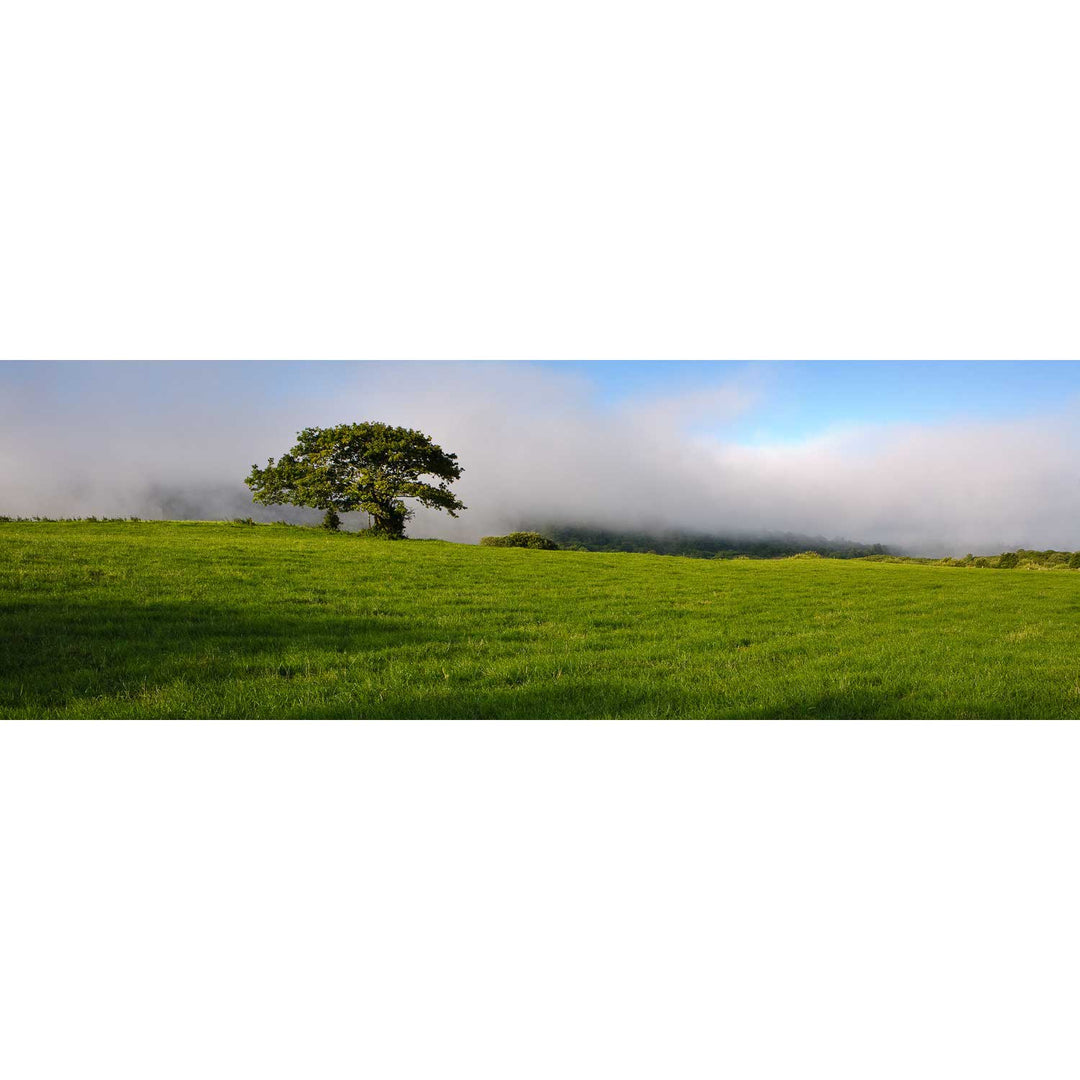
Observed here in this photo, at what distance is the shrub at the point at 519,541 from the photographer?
28.8ft

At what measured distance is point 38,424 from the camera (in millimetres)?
7824

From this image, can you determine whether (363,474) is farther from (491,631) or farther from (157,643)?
(157,643)

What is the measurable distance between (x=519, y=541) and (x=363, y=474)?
7.35ft

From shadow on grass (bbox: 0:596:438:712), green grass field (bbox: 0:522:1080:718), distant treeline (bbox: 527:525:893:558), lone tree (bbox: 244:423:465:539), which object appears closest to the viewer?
shadow on grass (bbox: 0:596:438:712)

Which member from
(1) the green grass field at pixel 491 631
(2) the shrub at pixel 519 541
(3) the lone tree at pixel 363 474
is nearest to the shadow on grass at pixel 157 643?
(1) the green grass field at pixel 491 631

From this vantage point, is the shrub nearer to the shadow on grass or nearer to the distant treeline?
the distant treeline

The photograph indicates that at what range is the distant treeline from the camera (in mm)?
8727

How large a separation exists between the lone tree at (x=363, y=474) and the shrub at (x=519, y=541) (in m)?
0.60

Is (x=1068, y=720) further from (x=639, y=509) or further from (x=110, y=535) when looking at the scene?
(x=110, y=535)

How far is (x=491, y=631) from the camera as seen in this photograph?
22.9ft

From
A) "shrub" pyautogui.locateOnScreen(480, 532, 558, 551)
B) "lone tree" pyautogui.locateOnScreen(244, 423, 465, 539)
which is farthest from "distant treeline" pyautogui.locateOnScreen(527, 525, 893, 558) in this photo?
"lone tree" pyautogui.locateOnScreen(244, 423, 465, 539)

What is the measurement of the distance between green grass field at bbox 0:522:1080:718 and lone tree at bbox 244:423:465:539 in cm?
45
